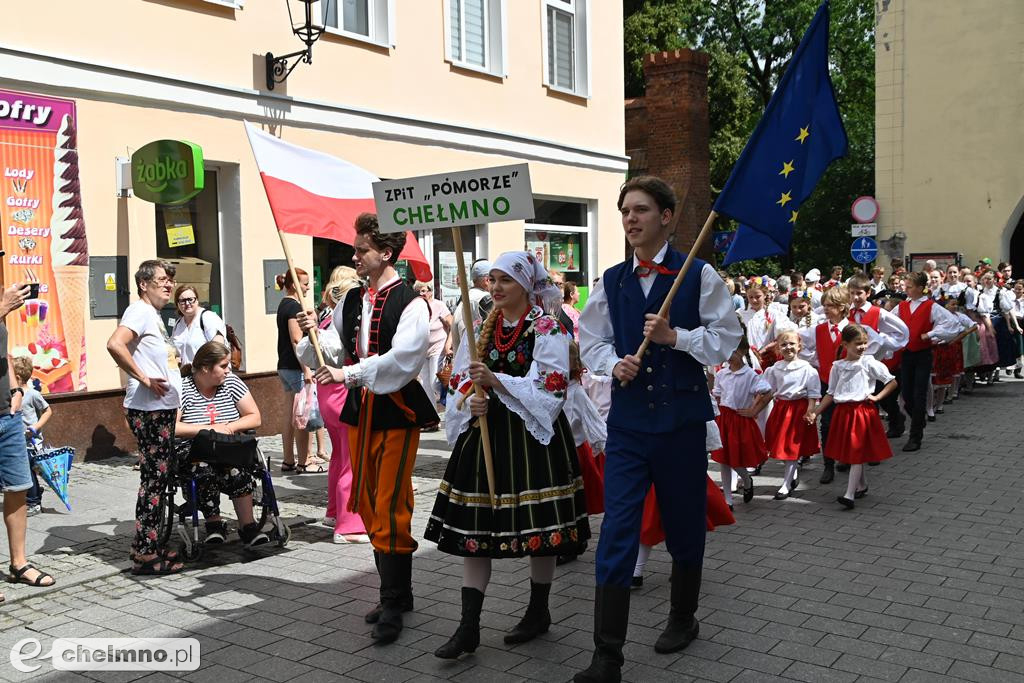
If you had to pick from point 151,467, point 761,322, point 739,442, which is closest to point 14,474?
point 151,467

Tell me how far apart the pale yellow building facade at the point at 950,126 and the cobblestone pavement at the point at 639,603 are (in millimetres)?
22544

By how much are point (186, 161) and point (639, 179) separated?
6423 mm

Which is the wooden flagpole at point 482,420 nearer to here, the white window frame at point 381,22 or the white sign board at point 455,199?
the white sign board at point 455,199

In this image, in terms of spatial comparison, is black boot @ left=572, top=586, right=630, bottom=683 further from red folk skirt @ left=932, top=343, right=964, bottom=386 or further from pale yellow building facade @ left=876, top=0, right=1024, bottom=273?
pale yellow building facade @ left=876, top=0, right=1024, bottom=273

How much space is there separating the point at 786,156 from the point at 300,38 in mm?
8313

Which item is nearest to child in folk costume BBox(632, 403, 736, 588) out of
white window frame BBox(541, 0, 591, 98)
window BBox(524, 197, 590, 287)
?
window BBox(524, 197, 590, 287)

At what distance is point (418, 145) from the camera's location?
1422 centimetres

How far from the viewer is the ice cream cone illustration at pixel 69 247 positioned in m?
10.1

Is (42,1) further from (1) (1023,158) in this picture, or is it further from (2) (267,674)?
(1) (1023,158)

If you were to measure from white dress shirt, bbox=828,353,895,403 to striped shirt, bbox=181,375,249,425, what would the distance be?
16.2 ft

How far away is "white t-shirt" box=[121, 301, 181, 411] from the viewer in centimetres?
648

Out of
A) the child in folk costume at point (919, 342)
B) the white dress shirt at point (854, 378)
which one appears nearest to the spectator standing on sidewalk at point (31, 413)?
the white dress shirt at point (854, 378)

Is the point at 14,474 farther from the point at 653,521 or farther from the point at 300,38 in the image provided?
the point at 300,38

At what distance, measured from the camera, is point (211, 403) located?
269 inches
